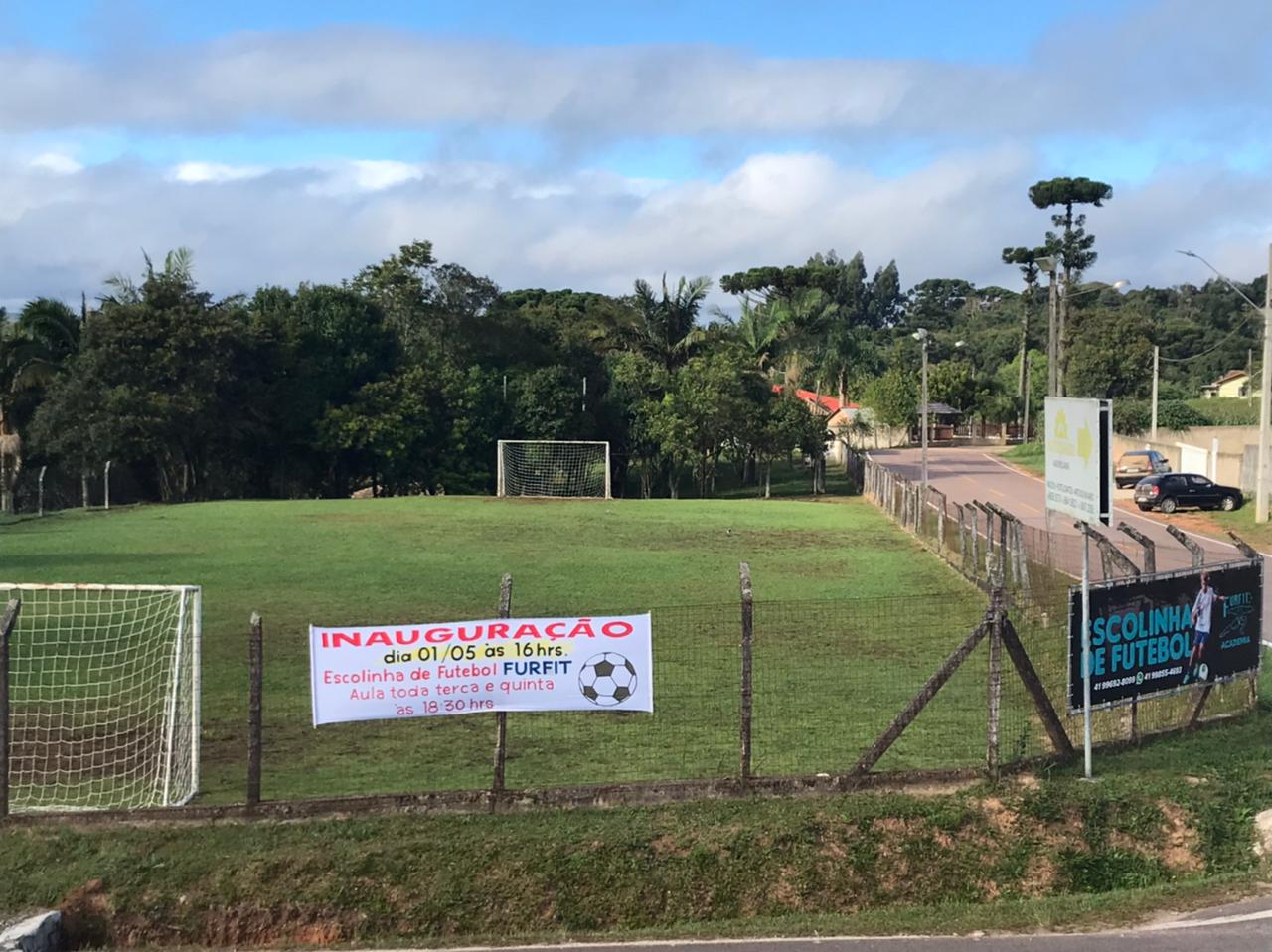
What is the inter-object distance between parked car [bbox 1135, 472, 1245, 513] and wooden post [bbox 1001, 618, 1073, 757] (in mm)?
29721

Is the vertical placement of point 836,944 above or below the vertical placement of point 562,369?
below

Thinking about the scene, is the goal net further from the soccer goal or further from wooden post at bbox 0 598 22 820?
the soccer goal

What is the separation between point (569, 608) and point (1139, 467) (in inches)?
1387

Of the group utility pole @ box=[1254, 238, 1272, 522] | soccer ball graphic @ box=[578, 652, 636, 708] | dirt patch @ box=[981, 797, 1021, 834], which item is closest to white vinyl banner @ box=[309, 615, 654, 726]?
soccer ball graphic @ box=[578, 652, 636, 708]

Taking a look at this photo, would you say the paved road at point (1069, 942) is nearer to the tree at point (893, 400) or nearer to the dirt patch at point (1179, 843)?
the dirt patch at point (1179, 843)

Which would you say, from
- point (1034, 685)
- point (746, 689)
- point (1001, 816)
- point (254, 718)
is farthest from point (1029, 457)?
point (254, 718)

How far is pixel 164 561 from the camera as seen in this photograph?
22750 mm

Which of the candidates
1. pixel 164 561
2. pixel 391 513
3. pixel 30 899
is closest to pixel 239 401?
pixel 391 513

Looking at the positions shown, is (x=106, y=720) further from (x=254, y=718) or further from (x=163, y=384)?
(x=163, y=384)

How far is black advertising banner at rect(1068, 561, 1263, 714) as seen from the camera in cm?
998

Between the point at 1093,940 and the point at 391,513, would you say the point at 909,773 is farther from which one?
the point at 391,513

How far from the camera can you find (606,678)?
910 cm

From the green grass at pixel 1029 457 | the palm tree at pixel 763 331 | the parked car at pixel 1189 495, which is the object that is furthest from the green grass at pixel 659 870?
the palm tree at pixel 763 331

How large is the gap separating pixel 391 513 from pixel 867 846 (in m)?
28.2
